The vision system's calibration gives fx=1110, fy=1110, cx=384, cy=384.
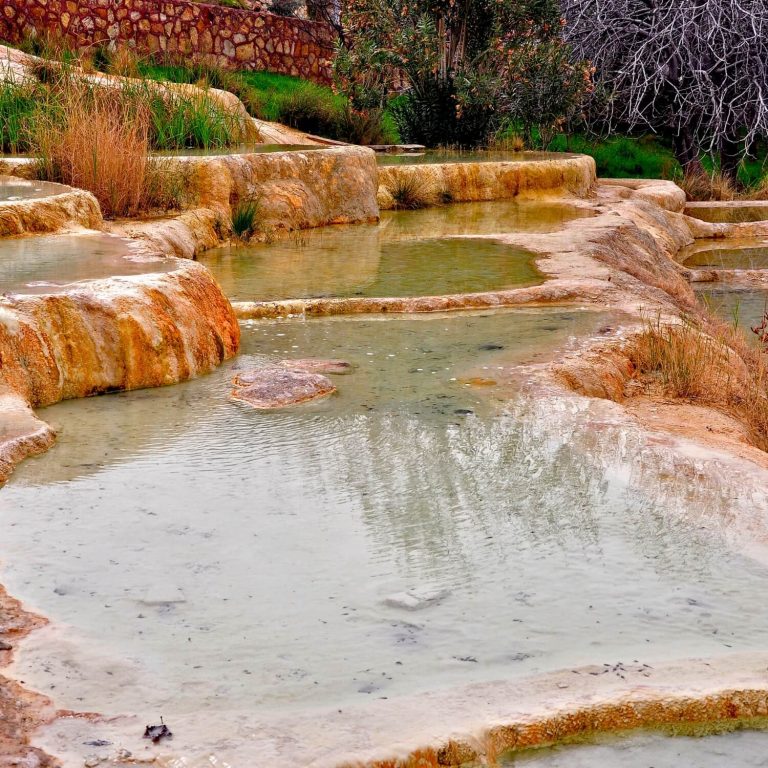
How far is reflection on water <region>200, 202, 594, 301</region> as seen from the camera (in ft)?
21.1

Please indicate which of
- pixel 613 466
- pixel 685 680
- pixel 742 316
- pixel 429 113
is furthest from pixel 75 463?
pixel 429 113

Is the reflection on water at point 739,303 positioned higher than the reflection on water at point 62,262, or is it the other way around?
the reflection on water at point 62,262

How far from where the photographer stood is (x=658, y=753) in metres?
2.23

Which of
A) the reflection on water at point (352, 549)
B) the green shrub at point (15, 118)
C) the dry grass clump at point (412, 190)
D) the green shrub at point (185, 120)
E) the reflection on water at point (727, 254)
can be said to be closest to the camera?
the reflection on water at point (352, 549)

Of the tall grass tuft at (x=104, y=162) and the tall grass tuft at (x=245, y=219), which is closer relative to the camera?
the tall grass tuft at (x=104, y=162)

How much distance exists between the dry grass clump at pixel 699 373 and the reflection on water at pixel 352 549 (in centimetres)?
96

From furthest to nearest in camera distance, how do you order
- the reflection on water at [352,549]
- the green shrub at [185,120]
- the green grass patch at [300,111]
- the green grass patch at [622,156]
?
the green grass patch at [622,156] < the green grass patch at [300,111] < the green shrub at [185,120] < the reflection on water at [352,549]

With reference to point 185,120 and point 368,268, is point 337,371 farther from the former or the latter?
point 185,120

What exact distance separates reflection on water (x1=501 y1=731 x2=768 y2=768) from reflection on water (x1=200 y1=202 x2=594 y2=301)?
4.15 meters

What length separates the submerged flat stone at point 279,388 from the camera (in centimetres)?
427

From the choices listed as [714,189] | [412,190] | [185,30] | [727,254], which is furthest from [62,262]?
[185,30]

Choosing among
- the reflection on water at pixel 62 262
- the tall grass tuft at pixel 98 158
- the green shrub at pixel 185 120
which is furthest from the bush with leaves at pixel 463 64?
the reflection on water at pixel 62 262

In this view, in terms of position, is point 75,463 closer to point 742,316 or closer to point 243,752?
point 243,752

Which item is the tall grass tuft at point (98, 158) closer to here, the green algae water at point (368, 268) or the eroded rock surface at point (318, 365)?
the green algae water at point (368, 268)
